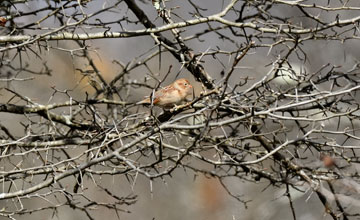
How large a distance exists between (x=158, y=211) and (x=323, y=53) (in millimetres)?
5710

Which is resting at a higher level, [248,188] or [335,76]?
[248,188]

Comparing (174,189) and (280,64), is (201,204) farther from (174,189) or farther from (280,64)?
(280,64)

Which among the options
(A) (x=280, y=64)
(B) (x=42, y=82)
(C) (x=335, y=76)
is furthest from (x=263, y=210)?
(A) (x=280, y=64)

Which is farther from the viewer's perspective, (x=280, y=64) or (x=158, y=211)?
(x=158, y=211)

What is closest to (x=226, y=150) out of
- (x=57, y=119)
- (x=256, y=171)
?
A: (x=256, y=171)

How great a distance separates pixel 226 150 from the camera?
7.09 m

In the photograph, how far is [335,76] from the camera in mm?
6457

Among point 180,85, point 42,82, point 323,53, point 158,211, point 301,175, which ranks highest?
point 42,82

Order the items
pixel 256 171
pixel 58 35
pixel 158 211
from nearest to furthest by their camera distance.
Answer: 1. pixel 58 35
2. pixel 256 171
3. pixel 158 211

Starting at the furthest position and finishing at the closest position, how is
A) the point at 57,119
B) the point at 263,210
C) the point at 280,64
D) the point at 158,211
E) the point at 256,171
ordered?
the point at 158,211 < the point at 263,210 < the point at 57,119 < the point at 256,171 < the point at 280,64

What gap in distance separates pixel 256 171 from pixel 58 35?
2386 mm

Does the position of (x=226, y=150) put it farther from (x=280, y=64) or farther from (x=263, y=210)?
(x=263, y=210)

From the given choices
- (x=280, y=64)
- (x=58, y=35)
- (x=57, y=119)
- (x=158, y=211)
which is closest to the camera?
(x=280, y=64)

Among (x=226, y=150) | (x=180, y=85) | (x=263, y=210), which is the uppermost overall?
(x=263, y=210)
